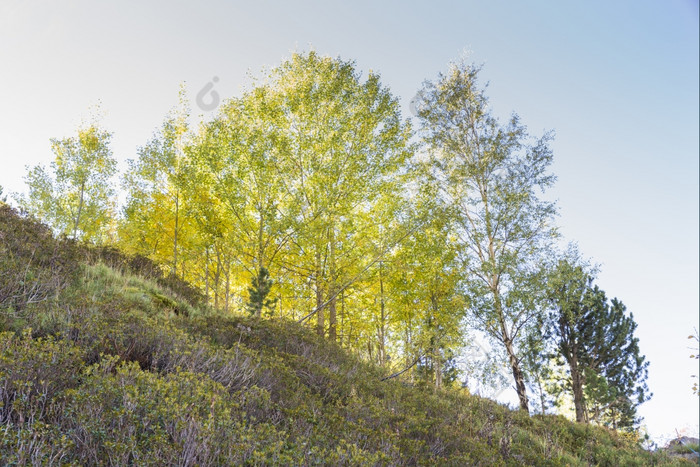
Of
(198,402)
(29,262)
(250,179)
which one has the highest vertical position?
(250,179)

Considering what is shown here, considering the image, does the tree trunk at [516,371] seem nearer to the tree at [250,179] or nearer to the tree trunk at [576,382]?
Answer: the tree trunk at [576,382]

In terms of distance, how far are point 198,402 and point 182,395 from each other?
0.14m

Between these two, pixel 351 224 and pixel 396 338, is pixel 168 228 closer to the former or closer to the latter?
pixel 351 224

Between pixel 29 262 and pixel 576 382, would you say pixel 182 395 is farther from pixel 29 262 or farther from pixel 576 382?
pixel 576 382

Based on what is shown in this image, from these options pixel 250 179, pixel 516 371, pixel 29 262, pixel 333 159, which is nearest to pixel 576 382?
pixel 516 371

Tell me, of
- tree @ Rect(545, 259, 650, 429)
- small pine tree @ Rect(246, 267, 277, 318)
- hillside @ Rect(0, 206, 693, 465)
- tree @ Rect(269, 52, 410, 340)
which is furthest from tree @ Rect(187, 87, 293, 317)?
tree @ Rect(545, 259, 650, 429)

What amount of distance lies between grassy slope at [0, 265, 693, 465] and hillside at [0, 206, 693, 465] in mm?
17

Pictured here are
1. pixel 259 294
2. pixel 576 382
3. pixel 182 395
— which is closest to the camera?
pixel 182 395

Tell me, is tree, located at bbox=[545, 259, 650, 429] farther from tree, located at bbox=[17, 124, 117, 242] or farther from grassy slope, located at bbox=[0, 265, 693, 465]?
tree, located at bbox=[17, 124, 117, 242]

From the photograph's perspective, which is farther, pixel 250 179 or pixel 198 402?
pixel 250 179

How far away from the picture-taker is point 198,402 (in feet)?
10.9

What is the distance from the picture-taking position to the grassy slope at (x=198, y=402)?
2.71m

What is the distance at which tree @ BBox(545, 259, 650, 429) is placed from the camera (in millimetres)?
17906

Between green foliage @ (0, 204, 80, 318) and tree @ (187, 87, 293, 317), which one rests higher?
tree @ (187, 87, 293, 317)
